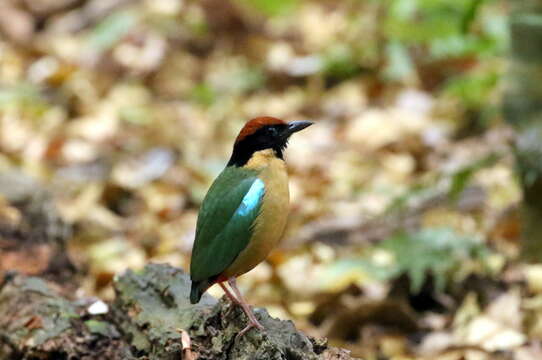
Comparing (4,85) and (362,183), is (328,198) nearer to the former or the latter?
(362,183)

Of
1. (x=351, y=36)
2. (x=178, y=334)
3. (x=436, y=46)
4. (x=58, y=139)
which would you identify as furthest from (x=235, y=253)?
(x=351, y=36)

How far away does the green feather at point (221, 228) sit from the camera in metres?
3.38

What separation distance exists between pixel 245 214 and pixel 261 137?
0.36 metres

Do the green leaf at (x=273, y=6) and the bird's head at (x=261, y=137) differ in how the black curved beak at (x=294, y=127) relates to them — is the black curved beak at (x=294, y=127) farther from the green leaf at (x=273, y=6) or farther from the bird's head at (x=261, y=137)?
the green leaf at (x=273, y=6)

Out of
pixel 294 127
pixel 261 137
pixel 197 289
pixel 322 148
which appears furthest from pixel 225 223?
pixel 322 148

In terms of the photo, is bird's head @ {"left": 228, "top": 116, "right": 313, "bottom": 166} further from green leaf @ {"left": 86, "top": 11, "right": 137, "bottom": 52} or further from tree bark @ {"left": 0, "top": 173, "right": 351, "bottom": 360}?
green leaf @ {"left": 86, "top": 11, "right": 137, "bottom": 52}

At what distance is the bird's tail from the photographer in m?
3.44

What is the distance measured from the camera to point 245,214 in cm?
338

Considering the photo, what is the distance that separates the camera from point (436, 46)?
7.45 metres

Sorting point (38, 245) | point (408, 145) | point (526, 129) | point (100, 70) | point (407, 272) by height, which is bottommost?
point (407, 272)

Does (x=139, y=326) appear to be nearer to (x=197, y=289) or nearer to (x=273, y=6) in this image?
(x=197, y=289)

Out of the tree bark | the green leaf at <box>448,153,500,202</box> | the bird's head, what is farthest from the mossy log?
the green leaf at <box>448,153,500,202</box>

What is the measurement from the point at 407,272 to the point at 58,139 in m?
4.38

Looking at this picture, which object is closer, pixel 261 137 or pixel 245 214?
pixel 245 214
